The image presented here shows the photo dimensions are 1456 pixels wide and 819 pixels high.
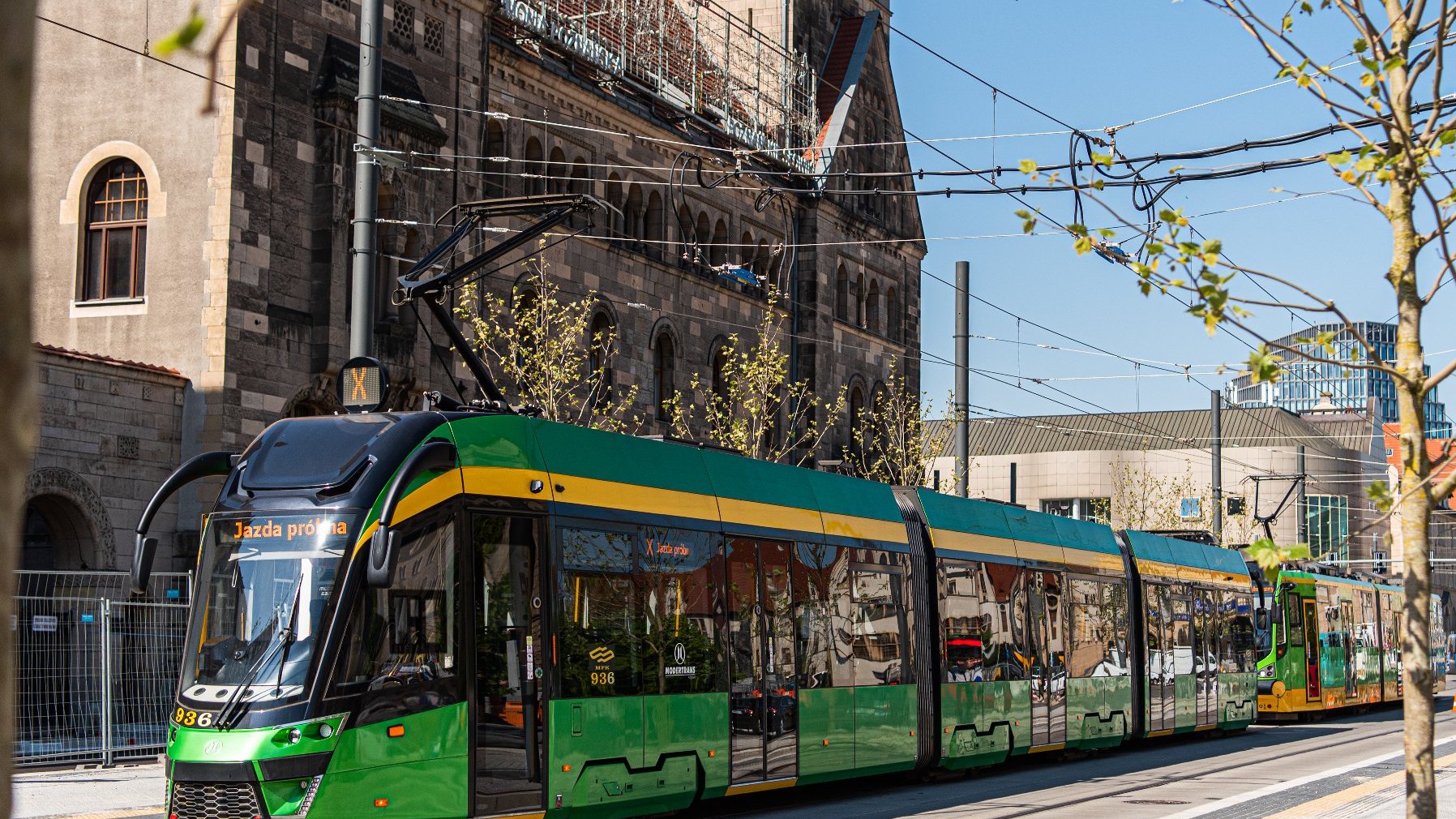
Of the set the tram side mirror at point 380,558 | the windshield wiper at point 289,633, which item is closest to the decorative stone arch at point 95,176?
the windshield wiper at point 289,633

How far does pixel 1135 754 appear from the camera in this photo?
2545 centimetres

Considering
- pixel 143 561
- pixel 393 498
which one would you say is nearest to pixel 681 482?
pixel 393 498

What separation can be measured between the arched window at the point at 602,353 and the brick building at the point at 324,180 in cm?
18

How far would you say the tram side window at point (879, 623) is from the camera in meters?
17.7

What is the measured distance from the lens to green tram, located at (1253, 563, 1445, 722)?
35.1 m

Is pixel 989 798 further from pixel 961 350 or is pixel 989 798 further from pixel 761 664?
pixel 961 350

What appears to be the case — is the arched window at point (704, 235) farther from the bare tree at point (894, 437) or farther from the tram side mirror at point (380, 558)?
the tram side mirror at point (380, 558)

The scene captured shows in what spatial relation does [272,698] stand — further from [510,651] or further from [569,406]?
[569,406]

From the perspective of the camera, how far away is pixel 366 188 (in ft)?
50.8

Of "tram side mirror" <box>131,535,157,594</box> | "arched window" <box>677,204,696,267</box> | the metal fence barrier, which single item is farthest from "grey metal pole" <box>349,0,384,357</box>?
"arched window" <box>677,204,696,267</box>

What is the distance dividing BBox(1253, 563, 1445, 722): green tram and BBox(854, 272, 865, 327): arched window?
45.0 ft

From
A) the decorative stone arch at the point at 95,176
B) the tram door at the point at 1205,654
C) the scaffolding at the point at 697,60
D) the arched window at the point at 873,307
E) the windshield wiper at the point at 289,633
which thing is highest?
the scaffolding at the point at 697,60

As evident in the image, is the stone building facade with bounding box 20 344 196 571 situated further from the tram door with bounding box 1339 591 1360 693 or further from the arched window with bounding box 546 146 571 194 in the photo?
the tram door with bounding box 1339 591 1360 693

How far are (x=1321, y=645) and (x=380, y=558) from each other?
29.7 m
